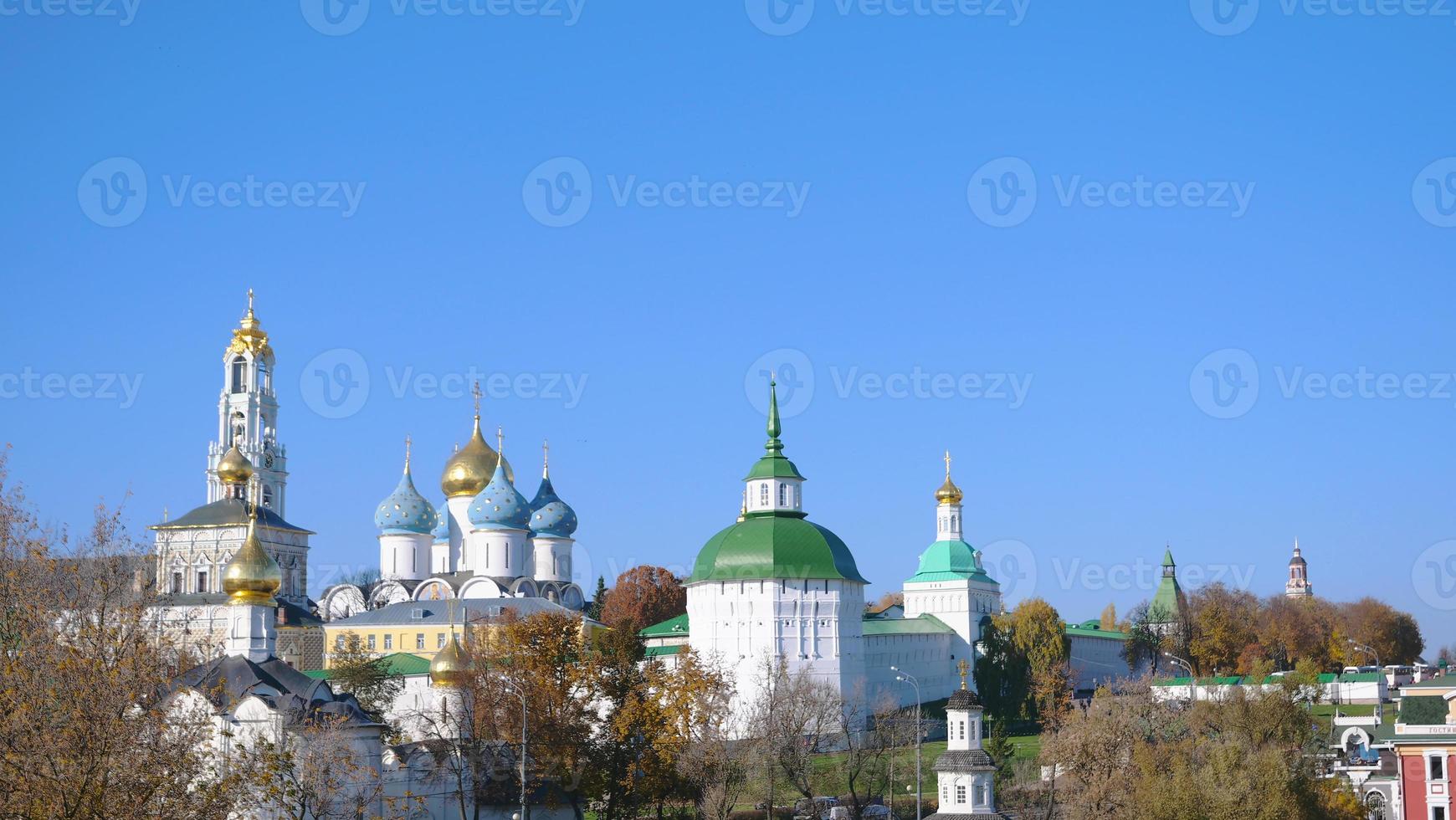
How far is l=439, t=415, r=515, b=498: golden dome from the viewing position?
2810 inches

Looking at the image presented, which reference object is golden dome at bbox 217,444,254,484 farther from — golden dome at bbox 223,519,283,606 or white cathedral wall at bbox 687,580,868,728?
golden dome at bbox 223,519,283,606

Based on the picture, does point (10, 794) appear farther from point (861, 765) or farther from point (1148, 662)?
point (1148, 662)

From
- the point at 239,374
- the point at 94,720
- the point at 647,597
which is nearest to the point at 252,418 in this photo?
the point at 239,374

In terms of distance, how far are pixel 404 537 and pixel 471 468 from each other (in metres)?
4.27

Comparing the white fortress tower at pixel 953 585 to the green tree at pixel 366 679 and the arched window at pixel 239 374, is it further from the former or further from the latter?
the arched window at pixel 239 374

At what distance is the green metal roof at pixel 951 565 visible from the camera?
229ft

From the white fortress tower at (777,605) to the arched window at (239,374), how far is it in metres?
31.5

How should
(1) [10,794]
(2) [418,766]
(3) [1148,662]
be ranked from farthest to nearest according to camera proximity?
(3) [1148,662], (2) [418,766], (1) [10,794]

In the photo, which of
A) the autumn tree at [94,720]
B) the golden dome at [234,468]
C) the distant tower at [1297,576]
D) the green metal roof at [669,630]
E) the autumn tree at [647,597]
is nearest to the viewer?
the autumn tree at [94,720]

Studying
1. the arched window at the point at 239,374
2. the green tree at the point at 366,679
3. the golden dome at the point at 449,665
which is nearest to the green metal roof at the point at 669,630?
the green tree at the point at 366,679

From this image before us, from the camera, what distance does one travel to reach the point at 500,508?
6831cm

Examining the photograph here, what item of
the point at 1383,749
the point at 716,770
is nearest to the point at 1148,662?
the point at 1383,749

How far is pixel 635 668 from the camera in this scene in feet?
135

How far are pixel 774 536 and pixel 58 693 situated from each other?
3828cm
